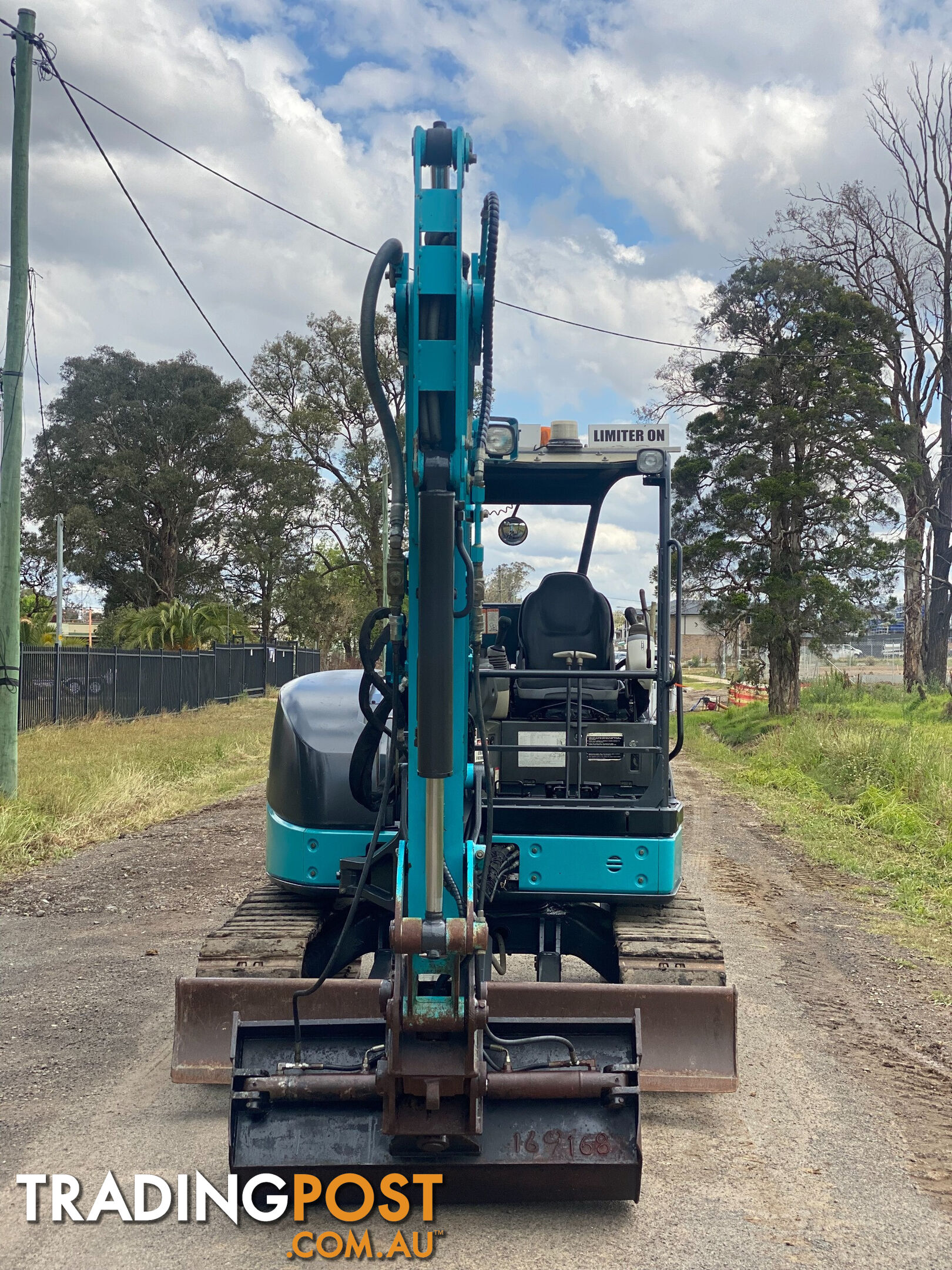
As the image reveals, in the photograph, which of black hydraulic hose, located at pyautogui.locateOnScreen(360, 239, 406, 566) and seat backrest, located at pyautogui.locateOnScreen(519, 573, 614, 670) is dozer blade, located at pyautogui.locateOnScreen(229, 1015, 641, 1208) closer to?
black hydraulic hose, located at pyautogui.locateOnScreen(360, 239, 406, 566)

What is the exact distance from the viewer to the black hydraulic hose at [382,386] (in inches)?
152

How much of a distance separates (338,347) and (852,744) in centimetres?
2980

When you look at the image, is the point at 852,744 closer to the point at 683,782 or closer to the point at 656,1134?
the point at 683,782

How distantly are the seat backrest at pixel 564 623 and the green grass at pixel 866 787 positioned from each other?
3.91m

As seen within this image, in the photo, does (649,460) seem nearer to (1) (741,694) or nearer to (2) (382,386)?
(2) (382,386)

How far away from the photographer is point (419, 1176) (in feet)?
12.8

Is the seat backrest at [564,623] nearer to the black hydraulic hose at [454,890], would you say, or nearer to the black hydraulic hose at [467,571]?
the black hydraulic hose at [467,571]

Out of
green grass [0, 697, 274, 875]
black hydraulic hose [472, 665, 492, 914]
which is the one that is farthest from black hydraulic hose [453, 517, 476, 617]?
green grass [0, 697, 274, 875]

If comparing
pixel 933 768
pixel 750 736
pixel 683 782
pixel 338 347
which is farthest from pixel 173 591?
pixel 933 768

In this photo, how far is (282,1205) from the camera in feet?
13.1

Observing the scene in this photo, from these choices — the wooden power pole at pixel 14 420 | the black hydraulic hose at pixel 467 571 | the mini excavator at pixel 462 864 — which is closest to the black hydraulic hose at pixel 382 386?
the mini excavator at pixel 462 864

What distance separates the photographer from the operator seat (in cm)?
590

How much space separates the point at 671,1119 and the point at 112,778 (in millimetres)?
10835

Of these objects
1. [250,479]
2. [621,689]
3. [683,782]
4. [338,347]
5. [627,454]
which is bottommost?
[683,782]
